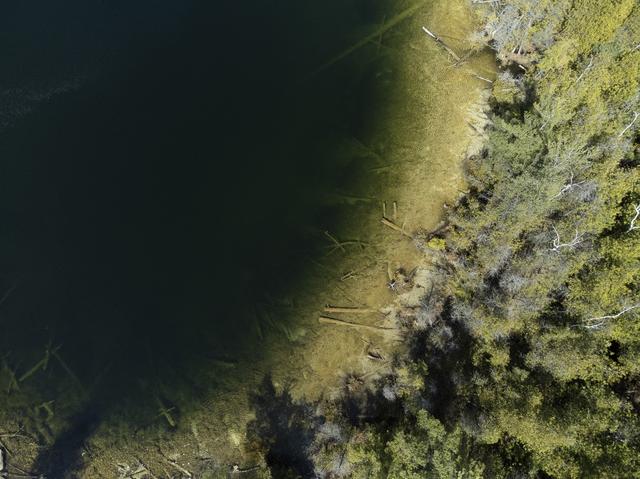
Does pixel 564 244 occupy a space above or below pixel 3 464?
above

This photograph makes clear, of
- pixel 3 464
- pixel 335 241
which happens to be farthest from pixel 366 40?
pixel 3 464

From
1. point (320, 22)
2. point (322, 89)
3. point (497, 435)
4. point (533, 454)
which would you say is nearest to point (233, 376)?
point (497, 435)

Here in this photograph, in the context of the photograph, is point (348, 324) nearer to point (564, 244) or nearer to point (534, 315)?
point (534, 315)

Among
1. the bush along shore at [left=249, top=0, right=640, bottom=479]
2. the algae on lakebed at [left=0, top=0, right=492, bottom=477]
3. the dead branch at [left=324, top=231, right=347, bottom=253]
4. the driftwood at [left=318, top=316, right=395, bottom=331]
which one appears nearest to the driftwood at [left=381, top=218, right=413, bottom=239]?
the algae on lakebed at [left=0, top=0, right=492, bottom=477]

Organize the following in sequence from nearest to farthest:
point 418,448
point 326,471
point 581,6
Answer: point 418,448 < point 581,6 < point 326,471

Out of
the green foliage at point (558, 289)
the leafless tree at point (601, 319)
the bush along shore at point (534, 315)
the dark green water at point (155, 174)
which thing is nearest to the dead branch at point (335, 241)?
→ the dark green water at point (155, 174)

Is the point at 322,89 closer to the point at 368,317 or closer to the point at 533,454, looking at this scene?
the point at 368,317
